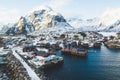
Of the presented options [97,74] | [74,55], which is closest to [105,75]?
[97,74]

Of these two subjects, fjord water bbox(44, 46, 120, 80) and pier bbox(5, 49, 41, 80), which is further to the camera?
fjord water bbox(44, 46, 120, 80)

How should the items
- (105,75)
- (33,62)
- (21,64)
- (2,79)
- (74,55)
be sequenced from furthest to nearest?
(74,55) → (33,62) → (21,64) → (105,75) → (2,79)

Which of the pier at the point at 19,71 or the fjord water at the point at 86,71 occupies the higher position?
the pier at the point at 19,71

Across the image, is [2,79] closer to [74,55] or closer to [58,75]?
[58,75]

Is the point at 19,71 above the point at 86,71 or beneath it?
above

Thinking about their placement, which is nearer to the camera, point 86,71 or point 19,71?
point 19,71

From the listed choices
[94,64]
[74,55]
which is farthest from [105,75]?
[74,55]

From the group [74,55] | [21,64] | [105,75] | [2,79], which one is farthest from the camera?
[74,55]

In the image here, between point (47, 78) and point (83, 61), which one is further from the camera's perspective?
point (83, 61)

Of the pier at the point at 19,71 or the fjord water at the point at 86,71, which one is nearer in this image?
the pier at the point at 19,71

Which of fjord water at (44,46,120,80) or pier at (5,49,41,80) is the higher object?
pier at (5,49,41,80)
